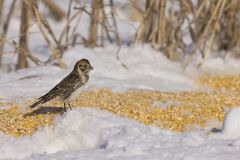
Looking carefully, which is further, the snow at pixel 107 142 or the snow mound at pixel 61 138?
the snow mound at pixel 61 138

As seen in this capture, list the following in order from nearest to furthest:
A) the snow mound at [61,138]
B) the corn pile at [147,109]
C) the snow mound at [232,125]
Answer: the snow mound at [61,138] → the snow mound at [232,125] → the corn pile at [147,109]

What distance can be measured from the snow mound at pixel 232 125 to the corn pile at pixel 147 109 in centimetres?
50

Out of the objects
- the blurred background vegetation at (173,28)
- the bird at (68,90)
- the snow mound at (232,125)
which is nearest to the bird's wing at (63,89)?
the bird at (68,90)

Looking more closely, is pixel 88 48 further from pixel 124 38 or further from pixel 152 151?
pixel 152 151

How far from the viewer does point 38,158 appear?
490 cm

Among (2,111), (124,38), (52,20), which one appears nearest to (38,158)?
(2,111)

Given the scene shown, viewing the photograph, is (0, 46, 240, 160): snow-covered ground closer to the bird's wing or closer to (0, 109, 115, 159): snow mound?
→ (0, 109, 115, 159): snow mound

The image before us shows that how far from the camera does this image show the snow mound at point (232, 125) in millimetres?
5352

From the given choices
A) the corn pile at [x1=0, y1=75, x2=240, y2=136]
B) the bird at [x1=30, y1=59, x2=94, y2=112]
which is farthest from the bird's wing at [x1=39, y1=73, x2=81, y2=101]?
the corn pile at [x1=0, y1=75, x2=240, y2=136]

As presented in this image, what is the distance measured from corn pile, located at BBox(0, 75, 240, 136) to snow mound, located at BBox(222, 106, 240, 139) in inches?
19.6

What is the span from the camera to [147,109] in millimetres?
6215

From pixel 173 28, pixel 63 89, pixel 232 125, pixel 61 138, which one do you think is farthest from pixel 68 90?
pixel 173 28

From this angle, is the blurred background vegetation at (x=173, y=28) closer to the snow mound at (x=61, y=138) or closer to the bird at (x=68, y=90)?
the bird at (x=68, y=90)

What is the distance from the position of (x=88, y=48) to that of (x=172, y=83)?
1.20 metres
